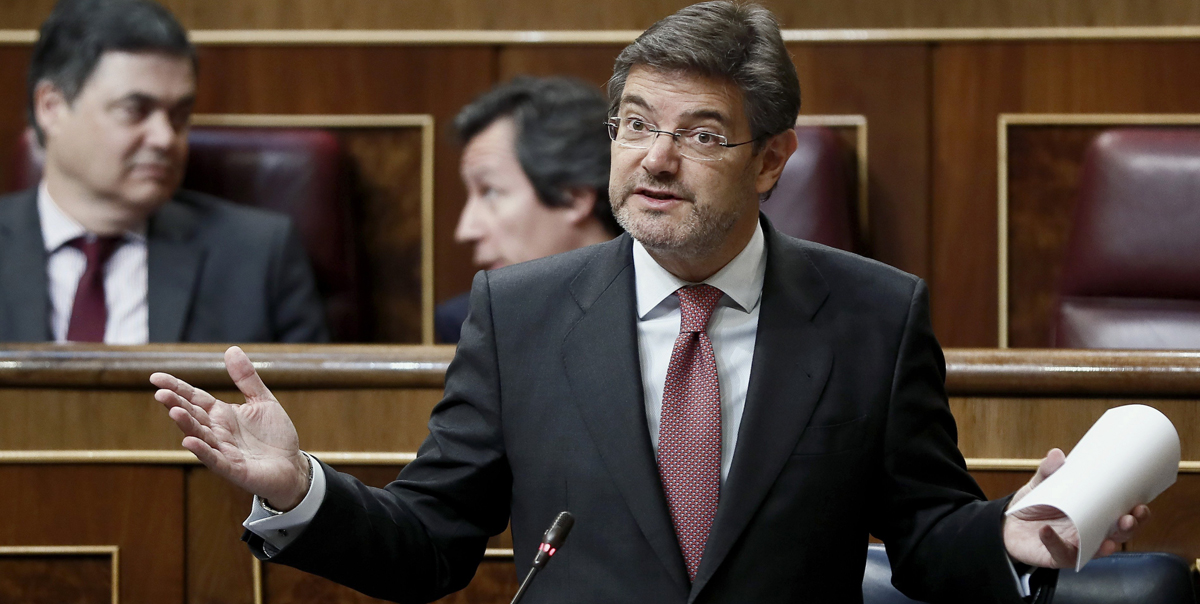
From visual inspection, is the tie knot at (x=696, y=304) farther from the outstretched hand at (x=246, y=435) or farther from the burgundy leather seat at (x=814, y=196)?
the burgundy leather seat at (x=814, y=196)

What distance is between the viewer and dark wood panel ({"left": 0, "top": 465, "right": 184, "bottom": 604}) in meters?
1.03

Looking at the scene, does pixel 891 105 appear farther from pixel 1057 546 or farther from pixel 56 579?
pixel 56 579

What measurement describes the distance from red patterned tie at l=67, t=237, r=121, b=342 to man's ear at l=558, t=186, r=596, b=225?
25.2 inches

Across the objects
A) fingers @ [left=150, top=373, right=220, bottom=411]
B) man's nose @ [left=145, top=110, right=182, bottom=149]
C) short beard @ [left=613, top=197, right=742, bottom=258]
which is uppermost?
man's nose @ [left=145, top=110, right=182, bottom=149]

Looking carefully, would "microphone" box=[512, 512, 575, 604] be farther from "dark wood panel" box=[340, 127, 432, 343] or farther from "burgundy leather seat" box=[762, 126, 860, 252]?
"dark wood panel" box=[340, 127, 432, 343]

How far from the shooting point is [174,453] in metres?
1.04

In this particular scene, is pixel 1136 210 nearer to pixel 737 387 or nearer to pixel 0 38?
pixel 737 387

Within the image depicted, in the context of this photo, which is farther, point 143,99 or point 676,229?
point 143,99

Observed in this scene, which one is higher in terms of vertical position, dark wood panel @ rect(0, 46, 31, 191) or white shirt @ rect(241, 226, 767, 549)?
dark wood panel @ rect(0, 46, 31, 191)

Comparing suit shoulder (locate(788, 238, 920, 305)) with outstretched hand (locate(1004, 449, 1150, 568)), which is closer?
outstretched hand (locate(1004, 449, 1150, 568))

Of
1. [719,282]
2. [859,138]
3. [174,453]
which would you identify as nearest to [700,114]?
[719,282]

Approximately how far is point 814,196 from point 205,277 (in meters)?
0.85

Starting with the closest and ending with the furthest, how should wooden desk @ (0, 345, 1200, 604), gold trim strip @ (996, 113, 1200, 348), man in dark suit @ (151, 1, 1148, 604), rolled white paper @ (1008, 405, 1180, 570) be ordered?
rolled white paper @ (1008, 405, 1180, 570), man in dark suit @ (151, 1, 1148, 604), wooden desk @ (0, 345, 1200, 604), gold trim strip @ (996, 113, 1200, 348)

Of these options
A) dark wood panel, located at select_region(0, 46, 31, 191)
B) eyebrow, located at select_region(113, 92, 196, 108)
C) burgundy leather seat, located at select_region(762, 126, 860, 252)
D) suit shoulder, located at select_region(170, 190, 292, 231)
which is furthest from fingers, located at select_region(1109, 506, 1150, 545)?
dark wood panel, located at select_region(0, 46, 31, 191)
